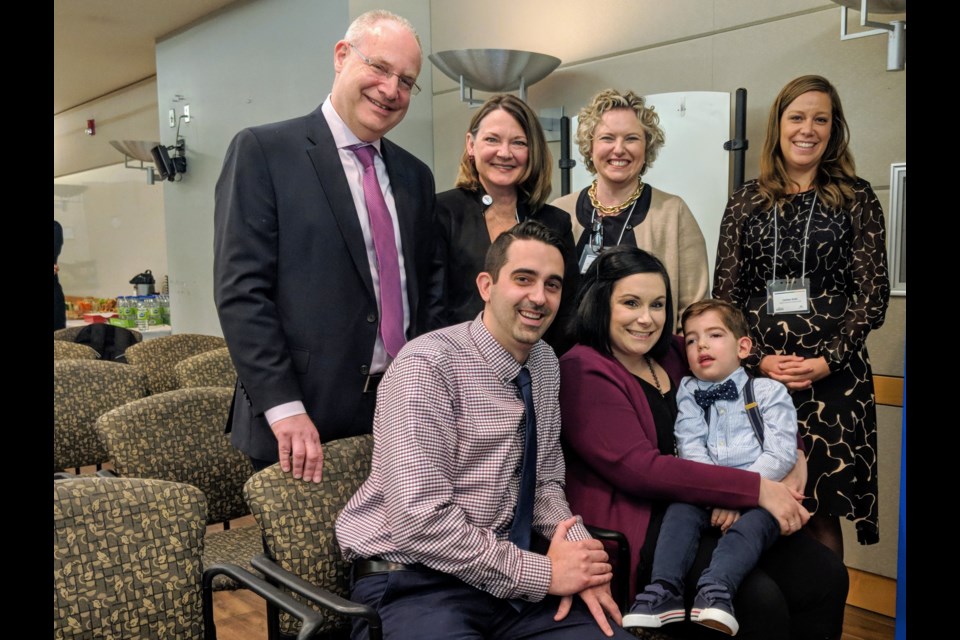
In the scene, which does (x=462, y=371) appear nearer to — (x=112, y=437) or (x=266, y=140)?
(x=266, y=140)

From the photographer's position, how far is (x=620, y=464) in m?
1.79

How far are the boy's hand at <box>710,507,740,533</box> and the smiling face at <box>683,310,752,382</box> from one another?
13.9 inches

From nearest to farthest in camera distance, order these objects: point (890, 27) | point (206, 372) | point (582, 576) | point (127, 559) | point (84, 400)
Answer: point (127, 559) → point (582, 576) → point (890, 27) → point (84, 400) → point (206, 372)

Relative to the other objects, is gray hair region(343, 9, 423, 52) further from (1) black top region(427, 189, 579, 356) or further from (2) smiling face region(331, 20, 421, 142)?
(1) black top region(427, 189, 579, 356)

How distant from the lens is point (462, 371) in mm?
1655

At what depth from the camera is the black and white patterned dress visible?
221 cm

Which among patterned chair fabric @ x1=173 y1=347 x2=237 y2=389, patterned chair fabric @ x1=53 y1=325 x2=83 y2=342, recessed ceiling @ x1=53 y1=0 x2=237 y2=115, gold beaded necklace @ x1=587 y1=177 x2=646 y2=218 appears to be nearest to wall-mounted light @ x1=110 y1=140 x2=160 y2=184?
recessed ceiling @ x1=53 y1=0 x2=237 y2=115

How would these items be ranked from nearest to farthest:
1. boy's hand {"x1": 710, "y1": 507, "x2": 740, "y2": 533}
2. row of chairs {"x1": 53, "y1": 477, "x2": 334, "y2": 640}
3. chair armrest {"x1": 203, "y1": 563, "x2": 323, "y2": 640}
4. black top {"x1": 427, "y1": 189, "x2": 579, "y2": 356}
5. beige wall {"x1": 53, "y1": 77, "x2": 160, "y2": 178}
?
1. chair armrest {"x1": 203, "y1": 563, "x2": 323, "y2": 640}
2. row of chairs {"x1": 53, "y1": 477, "x2": 334, "y2": 640}
3. boy's hand {"x1": 710, "y1": 507, "x2": 740, "y2": 533}
4. black top {"x1": 427, "y1": 189, "x2": 579, "y2": 356}
5. beige wall {"x1": 53, "y1": 77, "x2": 160, "y2": 178}

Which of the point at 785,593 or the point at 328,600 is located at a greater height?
the point at 328,600

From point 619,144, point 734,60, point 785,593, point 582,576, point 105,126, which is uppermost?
point 105,126

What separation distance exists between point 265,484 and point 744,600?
3.39 ft

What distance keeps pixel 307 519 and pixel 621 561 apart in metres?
0.70

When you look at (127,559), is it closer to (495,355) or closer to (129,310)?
(495,355)

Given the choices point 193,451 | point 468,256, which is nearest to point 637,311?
point 468,256
